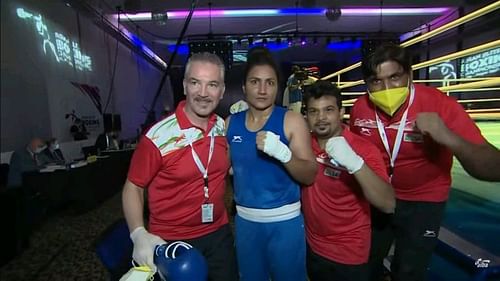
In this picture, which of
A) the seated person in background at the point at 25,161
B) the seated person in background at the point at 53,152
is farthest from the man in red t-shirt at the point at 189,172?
the seated person in background at the point at 53,152

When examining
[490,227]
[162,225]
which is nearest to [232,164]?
[162,225]

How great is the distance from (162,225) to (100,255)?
0.24m

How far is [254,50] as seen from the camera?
152 centimetres

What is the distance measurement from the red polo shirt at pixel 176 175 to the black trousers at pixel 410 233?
78cm

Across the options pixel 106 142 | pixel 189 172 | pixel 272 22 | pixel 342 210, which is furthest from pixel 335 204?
pixel 272 22

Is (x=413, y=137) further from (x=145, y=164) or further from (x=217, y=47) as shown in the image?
(x=217, y=47)

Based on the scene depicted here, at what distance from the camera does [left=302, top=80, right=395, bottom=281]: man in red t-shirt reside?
1.35 metres

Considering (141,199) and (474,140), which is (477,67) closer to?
(474,140)

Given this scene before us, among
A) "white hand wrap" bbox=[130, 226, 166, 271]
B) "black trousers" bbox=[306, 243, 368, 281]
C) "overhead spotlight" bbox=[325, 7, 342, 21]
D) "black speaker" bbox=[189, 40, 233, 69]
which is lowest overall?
"black trousers" bbox=[306, 243, 368, 281]

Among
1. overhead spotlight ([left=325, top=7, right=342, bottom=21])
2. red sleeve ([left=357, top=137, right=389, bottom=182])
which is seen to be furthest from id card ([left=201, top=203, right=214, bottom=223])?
overhead spotlight ([left=325, top=7, right=342, bottom=21])

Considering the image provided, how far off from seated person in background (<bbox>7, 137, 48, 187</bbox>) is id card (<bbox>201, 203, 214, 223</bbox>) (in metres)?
3.40

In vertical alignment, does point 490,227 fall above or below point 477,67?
below

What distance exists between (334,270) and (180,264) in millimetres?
686

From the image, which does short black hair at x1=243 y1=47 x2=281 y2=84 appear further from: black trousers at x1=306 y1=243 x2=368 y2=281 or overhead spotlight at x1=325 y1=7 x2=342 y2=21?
overhead spotlight at x1=325 y1=7 x2=342 y2=21
